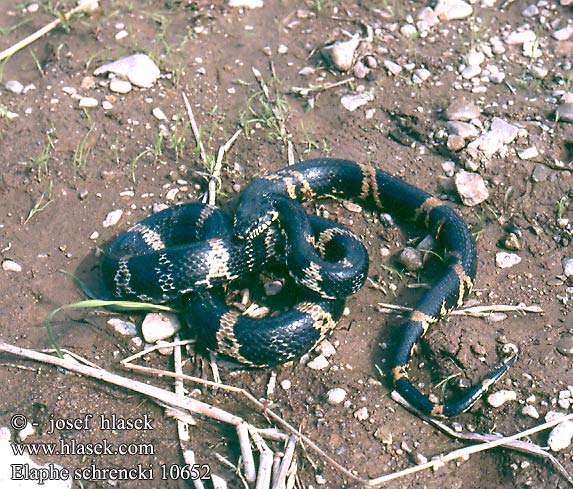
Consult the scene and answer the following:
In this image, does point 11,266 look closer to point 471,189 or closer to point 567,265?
point 471,189

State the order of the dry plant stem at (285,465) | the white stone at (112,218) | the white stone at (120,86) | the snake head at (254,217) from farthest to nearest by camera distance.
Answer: the white stone at (120,86) < the white stone at (112,218) < the snake head at (254,217) < the dry plant stem at (285,465)

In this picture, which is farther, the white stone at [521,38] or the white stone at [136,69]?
the white stone at [521,38]

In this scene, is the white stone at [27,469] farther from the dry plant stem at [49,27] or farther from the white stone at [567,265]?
the dry plant stem at [49,27]

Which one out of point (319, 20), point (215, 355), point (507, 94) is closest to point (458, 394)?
point (215, 355)

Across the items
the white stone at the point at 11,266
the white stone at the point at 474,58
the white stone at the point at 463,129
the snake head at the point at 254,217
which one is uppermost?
the snake head at the point at 254,217

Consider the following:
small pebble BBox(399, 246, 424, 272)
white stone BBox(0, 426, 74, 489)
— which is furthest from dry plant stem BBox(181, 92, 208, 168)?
white stone BBox(0, 426, 74, 489)

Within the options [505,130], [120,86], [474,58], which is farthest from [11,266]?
[474,58]

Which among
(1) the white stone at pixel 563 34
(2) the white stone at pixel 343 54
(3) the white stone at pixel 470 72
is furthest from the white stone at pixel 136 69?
(1) the white stone at pixel 563 34

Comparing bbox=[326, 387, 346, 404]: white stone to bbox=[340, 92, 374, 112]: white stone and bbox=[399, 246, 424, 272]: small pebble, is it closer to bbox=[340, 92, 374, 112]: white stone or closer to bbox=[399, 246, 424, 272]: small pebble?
bbox=[399, 246, 424, 272]: small pebble
